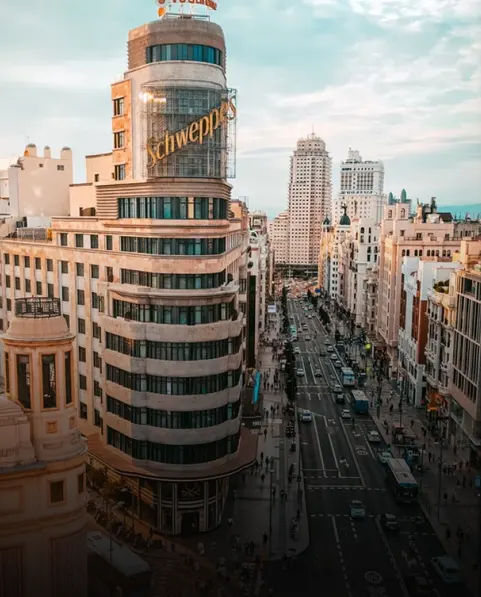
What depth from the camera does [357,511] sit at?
46.7m

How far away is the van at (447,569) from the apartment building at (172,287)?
13831 millimetres

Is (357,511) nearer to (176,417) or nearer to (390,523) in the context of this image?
(390,523)

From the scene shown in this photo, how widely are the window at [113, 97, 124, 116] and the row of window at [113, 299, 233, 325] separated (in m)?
13.2

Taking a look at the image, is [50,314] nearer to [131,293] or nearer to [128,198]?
[131,293]

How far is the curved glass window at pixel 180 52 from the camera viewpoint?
138 ft

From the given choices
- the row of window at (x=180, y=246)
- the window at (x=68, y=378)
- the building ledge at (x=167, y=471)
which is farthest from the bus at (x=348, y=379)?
the window at (x=68, y=378)

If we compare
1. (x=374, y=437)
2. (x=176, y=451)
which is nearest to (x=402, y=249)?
(x=374, y=437)

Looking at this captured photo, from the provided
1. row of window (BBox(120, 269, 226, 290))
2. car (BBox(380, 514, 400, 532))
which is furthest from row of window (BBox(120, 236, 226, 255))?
car (BBox(380, 514, 400, 532))

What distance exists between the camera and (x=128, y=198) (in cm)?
4416

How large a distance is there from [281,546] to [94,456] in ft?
45.9

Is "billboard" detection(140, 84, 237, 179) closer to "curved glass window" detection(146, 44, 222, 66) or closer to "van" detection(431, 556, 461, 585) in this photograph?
"curved glass window" detection(146, 44, 222, 66)

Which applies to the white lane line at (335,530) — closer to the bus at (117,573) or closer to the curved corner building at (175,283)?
the curved corner building at (175,283)

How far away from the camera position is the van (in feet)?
107

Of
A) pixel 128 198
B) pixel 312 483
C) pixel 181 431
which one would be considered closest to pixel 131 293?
pixel 128 198
